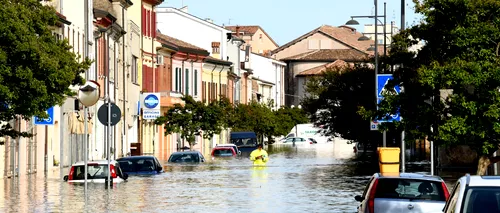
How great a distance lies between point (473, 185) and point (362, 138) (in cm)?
5404

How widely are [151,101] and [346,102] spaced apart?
1029cm

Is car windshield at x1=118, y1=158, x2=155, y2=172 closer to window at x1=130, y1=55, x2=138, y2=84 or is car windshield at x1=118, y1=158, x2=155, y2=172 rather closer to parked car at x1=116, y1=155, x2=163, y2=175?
parked car at x1=116, y1=155, x2=163, y2=175

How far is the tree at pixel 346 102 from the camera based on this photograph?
6675cm

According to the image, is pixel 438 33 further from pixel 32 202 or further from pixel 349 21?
pixel 349 21

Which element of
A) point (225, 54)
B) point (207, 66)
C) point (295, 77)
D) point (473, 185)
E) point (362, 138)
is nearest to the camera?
point (473, 185)

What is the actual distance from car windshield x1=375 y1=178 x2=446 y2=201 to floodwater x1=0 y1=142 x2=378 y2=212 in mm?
6693

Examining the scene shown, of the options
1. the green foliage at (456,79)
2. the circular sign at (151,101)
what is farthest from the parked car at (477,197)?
the circular sign at (151,101)

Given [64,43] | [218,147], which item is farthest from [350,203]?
[218,147]

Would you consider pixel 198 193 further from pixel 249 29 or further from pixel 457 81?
pixel 249 29

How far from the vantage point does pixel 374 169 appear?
182ft

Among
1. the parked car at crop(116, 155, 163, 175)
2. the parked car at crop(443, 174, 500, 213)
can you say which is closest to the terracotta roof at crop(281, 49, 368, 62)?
the parked car at crop(116, 155, 163, 175)

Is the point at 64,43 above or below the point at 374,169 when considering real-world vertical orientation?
above

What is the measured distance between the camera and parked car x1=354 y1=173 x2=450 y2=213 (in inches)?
782

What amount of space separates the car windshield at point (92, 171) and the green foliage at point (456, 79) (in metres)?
12.3
